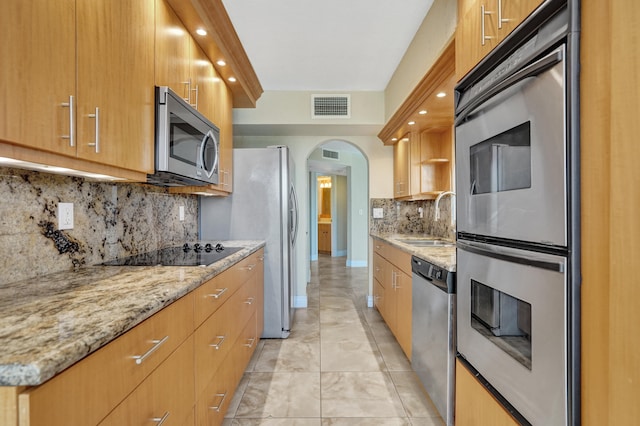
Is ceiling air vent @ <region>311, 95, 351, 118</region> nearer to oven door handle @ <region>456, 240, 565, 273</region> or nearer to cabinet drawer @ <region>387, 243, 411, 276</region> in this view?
cabinet drawer @ <region>387, 243, 411, 276</region>

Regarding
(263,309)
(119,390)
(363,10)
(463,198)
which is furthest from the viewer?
(263,309)

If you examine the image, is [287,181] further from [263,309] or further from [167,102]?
[167,102]

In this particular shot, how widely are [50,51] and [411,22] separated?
2370 millimetres

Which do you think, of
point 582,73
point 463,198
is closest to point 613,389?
point 582,73

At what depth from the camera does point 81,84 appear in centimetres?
106

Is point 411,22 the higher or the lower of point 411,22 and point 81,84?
the higher

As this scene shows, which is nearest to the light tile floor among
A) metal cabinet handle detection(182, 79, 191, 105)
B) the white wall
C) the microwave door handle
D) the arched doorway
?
the microwave door handle

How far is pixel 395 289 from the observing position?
2.86 metres

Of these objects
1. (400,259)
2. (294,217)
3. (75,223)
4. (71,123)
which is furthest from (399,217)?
(71,123)

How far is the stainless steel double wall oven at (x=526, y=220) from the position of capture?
33.4 inches

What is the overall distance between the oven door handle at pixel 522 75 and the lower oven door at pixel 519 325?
0.55m

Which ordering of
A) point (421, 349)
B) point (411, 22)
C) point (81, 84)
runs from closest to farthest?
point (81, 84), point (421, 349), point (411, 22)

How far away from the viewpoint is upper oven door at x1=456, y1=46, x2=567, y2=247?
0.88 m

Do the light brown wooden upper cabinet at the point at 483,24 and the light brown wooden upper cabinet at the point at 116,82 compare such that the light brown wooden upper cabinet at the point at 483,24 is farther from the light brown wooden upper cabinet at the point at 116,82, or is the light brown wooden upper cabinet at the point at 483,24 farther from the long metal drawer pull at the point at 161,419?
the long metal drawer pull at the point at 161,419
